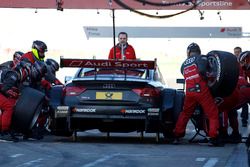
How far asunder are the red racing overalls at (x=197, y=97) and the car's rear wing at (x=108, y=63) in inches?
29.4

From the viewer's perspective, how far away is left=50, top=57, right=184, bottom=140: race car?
12.0 meters

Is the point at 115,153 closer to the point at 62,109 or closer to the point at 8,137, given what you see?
the point at 62,109

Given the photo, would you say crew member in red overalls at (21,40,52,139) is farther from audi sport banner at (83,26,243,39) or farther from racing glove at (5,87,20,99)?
audi sport banner at (83,26,243,39)

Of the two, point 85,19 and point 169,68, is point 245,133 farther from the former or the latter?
point 169,68

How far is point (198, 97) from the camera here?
1234 cm

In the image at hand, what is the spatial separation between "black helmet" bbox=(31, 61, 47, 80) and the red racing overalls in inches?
98.9

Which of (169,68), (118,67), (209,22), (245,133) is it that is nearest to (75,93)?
(118,67)

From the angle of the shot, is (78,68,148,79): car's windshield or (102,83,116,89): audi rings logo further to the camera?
(78,68,148,79): car's windshield

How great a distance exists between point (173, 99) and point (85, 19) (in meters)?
23.0

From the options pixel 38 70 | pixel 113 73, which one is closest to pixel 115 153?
pixel 113 73

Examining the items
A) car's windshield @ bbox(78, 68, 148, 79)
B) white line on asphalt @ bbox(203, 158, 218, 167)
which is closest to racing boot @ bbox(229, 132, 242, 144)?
car's windshield @ bbox(78, 68, 148, 79)

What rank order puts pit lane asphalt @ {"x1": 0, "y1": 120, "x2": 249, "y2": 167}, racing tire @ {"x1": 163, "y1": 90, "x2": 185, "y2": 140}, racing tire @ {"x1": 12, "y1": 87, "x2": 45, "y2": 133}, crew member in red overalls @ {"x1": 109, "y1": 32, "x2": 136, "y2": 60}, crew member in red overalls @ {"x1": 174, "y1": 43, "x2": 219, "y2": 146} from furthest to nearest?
1. crew member in red overalls @ {"x1": 109, "y1": 32, "x2": 136, "y2": 60}
2. racing tire @ {"x1": 12, "y1": 87, "x2": 45, "y2": 133}
3. racing tire @ {"x1": 163, "y1": 90, "x2": 185, "y2": 140}
4. crew member in red overalls @ {"x1": 174, "y1": 43, "x2": 219, "y2": 146}
5. pit lane asphalt @ {"x1": 0, "y1": 120, "x2": 249, "y2": 167}

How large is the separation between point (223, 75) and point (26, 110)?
3.19m

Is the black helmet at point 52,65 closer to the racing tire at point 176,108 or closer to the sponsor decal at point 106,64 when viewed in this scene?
the sponsor decal at point 106,64
